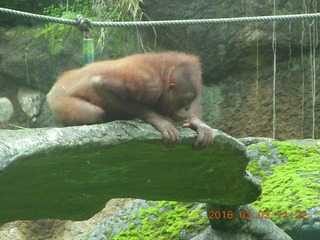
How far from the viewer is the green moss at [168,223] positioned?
549cm

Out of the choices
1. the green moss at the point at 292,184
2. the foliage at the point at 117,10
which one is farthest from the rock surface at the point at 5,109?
the green moss at the point at 292,184

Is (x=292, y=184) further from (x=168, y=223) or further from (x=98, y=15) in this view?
(x=98, y=15)

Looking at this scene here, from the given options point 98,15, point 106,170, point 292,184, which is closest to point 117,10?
point 98,15

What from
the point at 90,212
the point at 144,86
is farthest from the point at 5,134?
the point at 90,212

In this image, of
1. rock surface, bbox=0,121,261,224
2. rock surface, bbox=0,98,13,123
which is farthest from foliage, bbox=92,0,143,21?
rock surface, bbox=0,121,261,224

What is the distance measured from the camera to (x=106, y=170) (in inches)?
147

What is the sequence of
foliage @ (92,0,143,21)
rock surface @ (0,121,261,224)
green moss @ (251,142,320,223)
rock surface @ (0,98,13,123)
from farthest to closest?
rock surface @ (0,98,13,123) → foliage @ (92,0,143,21) → green moss @ (251,142,320,223) → rock surface @ (0,121,261,224)

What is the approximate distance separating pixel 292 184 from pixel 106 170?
2.27 m

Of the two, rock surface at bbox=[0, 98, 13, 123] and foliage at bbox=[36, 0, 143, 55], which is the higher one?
foliage at bbox=[36, 0, 143, 55]

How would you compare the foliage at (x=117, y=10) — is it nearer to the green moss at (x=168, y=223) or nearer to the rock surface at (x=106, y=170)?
the green moss at (x=168, y=223)

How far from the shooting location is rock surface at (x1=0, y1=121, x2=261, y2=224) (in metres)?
3.09

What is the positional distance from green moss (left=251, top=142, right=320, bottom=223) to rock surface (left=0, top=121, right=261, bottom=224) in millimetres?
352

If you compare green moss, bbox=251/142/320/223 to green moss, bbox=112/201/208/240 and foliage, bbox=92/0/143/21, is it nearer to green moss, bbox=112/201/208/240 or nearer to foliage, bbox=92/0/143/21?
green moss, bbox=112/201/208/240

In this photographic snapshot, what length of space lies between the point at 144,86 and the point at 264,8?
4.94 meters
